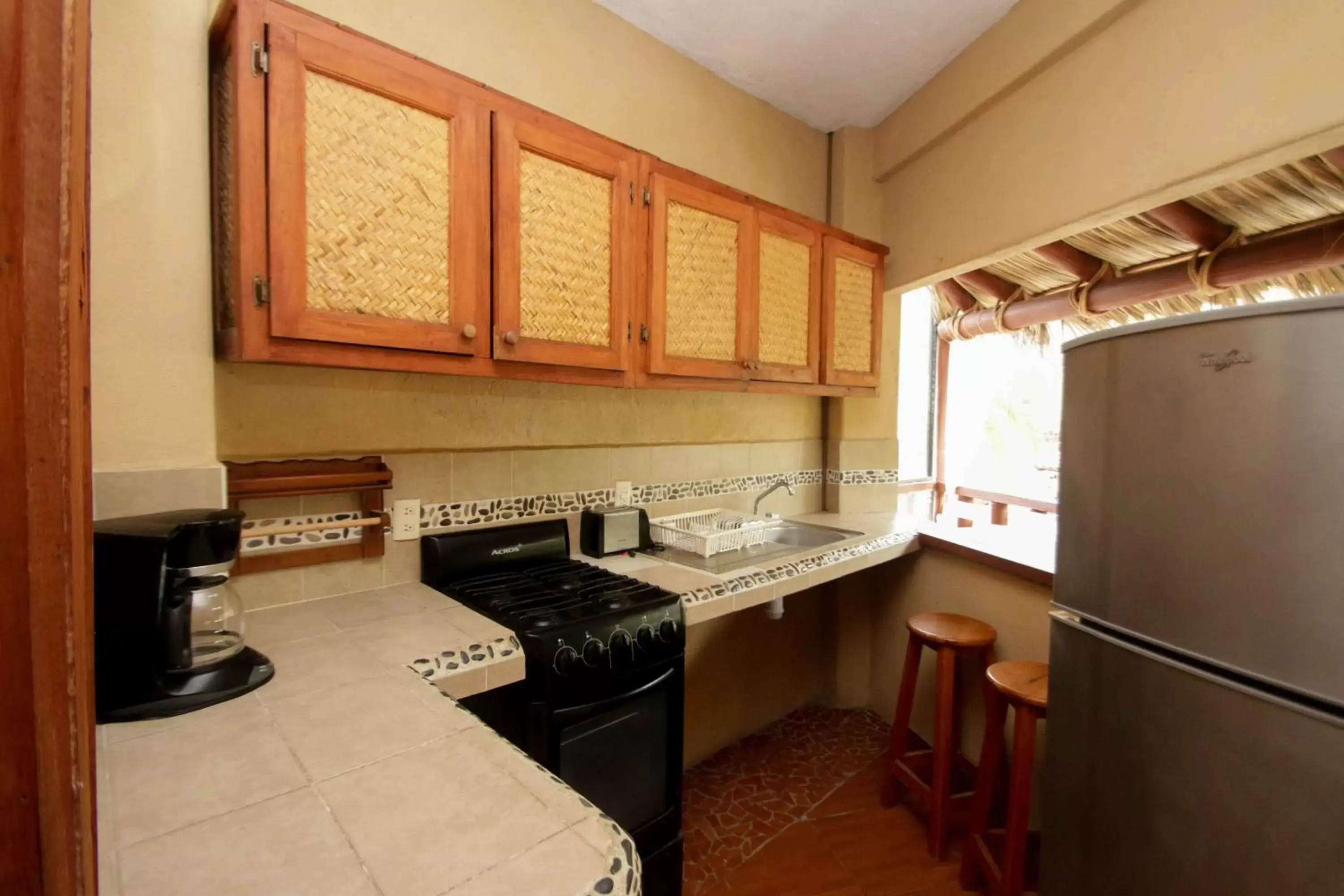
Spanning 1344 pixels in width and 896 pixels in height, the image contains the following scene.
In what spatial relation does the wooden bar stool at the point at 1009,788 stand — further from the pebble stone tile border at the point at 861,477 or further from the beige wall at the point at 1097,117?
the beige wall at the point at 1097,117

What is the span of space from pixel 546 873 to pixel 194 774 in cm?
51

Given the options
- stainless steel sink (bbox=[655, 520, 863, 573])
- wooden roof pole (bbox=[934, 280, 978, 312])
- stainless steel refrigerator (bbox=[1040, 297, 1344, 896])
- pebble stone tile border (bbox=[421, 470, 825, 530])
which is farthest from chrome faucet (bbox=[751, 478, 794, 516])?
wooden roof pole (bbox=[934, 280, 978, 312])

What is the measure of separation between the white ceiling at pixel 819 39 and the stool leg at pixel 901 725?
2.24 meters

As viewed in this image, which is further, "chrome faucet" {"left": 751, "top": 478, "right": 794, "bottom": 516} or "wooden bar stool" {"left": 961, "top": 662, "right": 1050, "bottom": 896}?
"chrome faucet" {"left": 751, "top": 478, "right": 794, "bottom": 516}

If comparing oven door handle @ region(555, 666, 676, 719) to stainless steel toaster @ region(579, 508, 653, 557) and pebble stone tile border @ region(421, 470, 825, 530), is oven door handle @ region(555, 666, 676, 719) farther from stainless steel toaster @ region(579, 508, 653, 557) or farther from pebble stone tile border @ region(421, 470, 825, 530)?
pebble stone tile border @ region(421, 470, 825, 530)

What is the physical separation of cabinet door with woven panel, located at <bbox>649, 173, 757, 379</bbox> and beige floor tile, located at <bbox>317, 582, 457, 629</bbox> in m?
0.89

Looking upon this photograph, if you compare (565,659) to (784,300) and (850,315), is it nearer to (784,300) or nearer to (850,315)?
(784,300)

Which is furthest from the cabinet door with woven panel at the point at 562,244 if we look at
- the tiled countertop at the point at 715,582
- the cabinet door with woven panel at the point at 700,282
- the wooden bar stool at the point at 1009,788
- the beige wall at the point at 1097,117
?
the wooden bar stool at the point at 1009,788

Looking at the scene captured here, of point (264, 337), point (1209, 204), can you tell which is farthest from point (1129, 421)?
point (1209, 204)

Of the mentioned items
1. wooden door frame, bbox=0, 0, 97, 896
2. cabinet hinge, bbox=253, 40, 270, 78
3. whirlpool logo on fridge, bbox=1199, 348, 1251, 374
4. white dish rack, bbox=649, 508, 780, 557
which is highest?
cabinet hinge, bbox=253, 40, 270, 78

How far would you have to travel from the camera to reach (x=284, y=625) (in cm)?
121

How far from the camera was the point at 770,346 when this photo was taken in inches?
81.0

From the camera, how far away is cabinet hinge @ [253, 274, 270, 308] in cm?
104

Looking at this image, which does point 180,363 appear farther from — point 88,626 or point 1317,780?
point 1317,780
